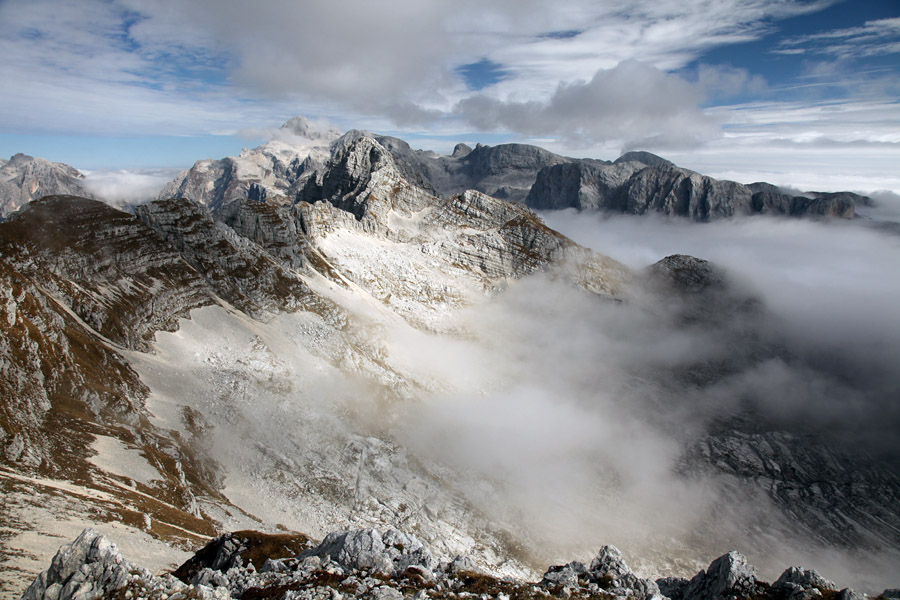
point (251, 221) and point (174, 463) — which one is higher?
point (251, 221)

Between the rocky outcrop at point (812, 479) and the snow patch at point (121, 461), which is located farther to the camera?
the rocky outcrop at point (812, 479)

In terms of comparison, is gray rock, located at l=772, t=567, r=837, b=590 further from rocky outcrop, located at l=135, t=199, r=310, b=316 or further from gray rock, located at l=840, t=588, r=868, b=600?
rocky outcrop, located at l=135, t=199, r=310, b=316

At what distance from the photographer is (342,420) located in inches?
3755

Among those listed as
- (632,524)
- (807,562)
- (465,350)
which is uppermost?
(465,350)

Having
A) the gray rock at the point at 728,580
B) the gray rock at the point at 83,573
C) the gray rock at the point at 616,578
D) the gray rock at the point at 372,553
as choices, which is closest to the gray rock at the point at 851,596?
the gray rock at the point at 728,580

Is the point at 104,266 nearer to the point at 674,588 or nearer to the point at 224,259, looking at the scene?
the point at 224,259

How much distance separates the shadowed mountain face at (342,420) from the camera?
198 ft

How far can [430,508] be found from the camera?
276 ft

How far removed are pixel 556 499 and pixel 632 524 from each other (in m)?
16.5

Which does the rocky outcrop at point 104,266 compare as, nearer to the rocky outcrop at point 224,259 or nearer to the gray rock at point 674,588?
the rocky outcrop at point 224,259

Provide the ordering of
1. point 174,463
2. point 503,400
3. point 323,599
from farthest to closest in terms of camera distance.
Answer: point 503,400 < point 174,463 < point 323,599

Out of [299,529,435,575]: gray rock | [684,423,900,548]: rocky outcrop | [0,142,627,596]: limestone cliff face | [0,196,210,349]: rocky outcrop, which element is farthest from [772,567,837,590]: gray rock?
[0,196,210,349]: rocky outcrop

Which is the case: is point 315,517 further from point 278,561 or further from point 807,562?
point 807,562

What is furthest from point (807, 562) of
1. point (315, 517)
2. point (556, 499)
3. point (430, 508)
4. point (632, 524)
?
point (315, 517)
